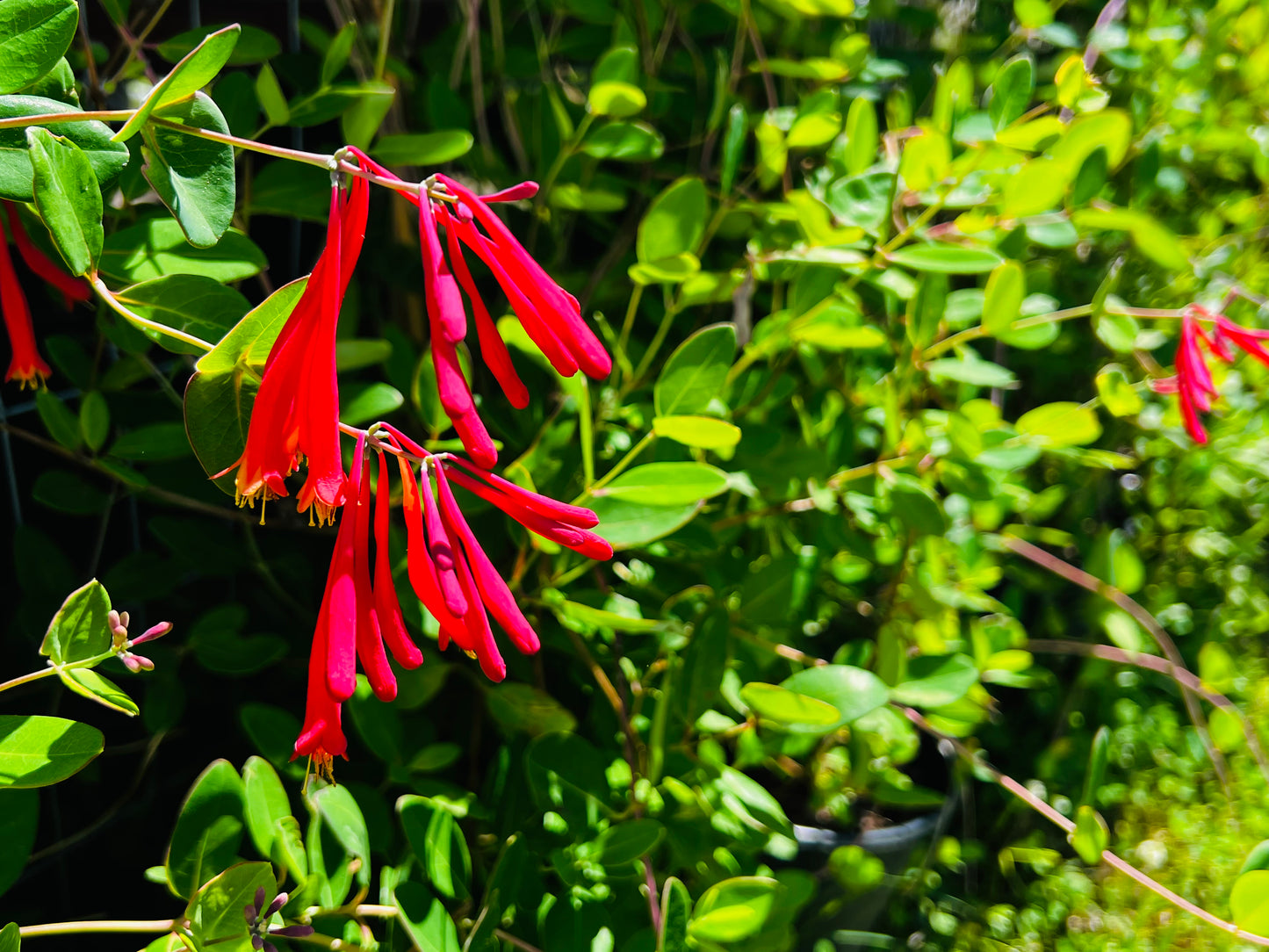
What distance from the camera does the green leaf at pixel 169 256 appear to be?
1.55 ft

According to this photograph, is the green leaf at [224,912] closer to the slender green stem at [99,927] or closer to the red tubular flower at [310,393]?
the slender green stem at [99,927]

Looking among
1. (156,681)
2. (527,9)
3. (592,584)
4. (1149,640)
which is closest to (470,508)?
(592,584)

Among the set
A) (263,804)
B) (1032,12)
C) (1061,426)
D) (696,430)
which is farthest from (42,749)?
(1032,12)

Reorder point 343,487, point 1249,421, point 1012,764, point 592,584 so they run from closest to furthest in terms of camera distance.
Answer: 1. point 343,487
2. point 592,584
3. point 1249,421
4. point 1012,764

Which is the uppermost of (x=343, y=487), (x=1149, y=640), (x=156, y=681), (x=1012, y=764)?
(x=343, y=487)

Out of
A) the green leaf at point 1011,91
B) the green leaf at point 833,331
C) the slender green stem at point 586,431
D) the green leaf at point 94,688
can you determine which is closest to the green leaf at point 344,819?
the green leaf at point 94,688

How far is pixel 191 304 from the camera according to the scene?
42cm

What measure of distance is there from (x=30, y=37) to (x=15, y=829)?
13.2 inches

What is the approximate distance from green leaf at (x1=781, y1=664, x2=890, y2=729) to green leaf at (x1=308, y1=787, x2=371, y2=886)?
0.28 meters

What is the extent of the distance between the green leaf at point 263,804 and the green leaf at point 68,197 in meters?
0.27

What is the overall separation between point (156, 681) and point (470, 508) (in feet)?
0.89

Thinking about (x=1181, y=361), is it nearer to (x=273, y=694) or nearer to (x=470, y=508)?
(x=470, y=508)

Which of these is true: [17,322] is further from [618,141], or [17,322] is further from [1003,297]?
[1003,297]

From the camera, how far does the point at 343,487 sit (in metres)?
0.32
